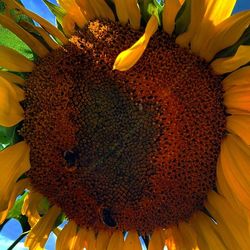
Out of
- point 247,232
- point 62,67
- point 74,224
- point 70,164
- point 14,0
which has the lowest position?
point 247,232

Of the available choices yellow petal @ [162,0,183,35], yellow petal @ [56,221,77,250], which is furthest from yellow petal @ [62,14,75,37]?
yellow petal @ [56,221,77,250]

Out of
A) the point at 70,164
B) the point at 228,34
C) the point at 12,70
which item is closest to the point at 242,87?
the point at 228,34

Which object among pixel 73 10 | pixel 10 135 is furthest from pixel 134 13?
pixel 10 135

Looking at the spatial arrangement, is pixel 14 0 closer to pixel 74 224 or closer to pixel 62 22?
pixel 62 22

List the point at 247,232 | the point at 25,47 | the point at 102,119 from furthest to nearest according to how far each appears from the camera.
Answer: the point at 25,47, the point at 247,232, the point at 102,119

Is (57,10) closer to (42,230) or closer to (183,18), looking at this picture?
(183,18)
